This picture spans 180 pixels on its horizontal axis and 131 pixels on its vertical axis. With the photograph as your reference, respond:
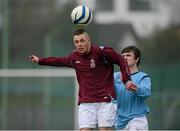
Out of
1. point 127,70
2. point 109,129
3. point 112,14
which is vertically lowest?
point 109,129

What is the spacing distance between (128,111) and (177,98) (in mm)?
7056

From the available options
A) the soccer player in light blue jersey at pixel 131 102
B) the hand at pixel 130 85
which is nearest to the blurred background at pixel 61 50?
the soccer player in light blue jersey at pixel 131 102

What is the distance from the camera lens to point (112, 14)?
1598 centimetres

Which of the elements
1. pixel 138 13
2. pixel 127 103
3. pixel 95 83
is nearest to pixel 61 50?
pixel 138 13

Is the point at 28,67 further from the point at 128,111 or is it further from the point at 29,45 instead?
the point at 128,111

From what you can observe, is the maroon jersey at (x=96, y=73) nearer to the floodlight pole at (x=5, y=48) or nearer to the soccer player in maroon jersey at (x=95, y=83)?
the soccer player in maroon jersey at (x=95, y=83)

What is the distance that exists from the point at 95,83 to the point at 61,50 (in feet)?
23.6

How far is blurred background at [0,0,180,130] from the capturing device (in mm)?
15969

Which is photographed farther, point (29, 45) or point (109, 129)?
point (29, 45)

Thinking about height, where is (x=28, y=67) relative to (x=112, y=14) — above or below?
below

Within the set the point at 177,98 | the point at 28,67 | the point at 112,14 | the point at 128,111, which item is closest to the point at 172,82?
the point at 177,98

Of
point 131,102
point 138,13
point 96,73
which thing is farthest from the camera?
point 138,13

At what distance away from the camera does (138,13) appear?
53.2ft

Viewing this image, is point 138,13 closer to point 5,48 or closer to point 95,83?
point 5,48
